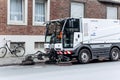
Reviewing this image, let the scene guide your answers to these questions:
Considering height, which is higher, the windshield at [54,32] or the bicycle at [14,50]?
the windshield at [54,32]

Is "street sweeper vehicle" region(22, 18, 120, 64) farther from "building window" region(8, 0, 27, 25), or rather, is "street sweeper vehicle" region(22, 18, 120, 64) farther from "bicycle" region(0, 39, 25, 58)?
"building window" region(8, 0, 27, 25)

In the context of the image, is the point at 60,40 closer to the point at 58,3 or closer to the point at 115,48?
the point at 115,48

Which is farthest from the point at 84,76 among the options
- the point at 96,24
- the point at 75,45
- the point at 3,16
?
the point at 3,16

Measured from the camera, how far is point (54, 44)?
63.6 ft

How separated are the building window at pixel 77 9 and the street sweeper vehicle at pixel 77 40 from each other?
6263mm

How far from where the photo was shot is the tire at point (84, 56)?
19250mm

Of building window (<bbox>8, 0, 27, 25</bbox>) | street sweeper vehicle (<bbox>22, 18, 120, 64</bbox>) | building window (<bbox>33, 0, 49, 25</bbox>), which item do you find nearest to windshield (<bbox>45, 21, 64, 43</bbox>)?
street sweeper vehicle (<bbox>22, 18, 120, 64</bbox>)

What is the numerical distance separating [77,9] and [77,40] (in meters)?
8.15

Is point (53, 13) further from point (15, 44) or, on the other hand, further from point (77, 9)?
point (15, 44)

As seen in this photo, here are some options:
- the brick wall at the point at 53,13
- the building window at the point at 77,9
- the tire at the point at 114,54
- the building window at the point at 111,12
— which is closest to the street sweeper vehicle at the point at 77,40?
the tire at the point at 114,54

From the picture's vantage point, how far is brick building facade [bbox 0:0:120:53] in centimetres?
2298

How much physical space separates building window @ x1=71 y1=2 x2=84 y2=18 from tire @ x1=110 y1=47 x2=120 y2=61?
247 inches

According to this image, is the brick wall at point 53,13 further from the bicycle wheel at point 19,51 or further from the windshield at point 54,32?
the windshield at point 54,32

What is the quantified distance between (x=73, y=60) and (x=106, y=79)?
770 centimetres
